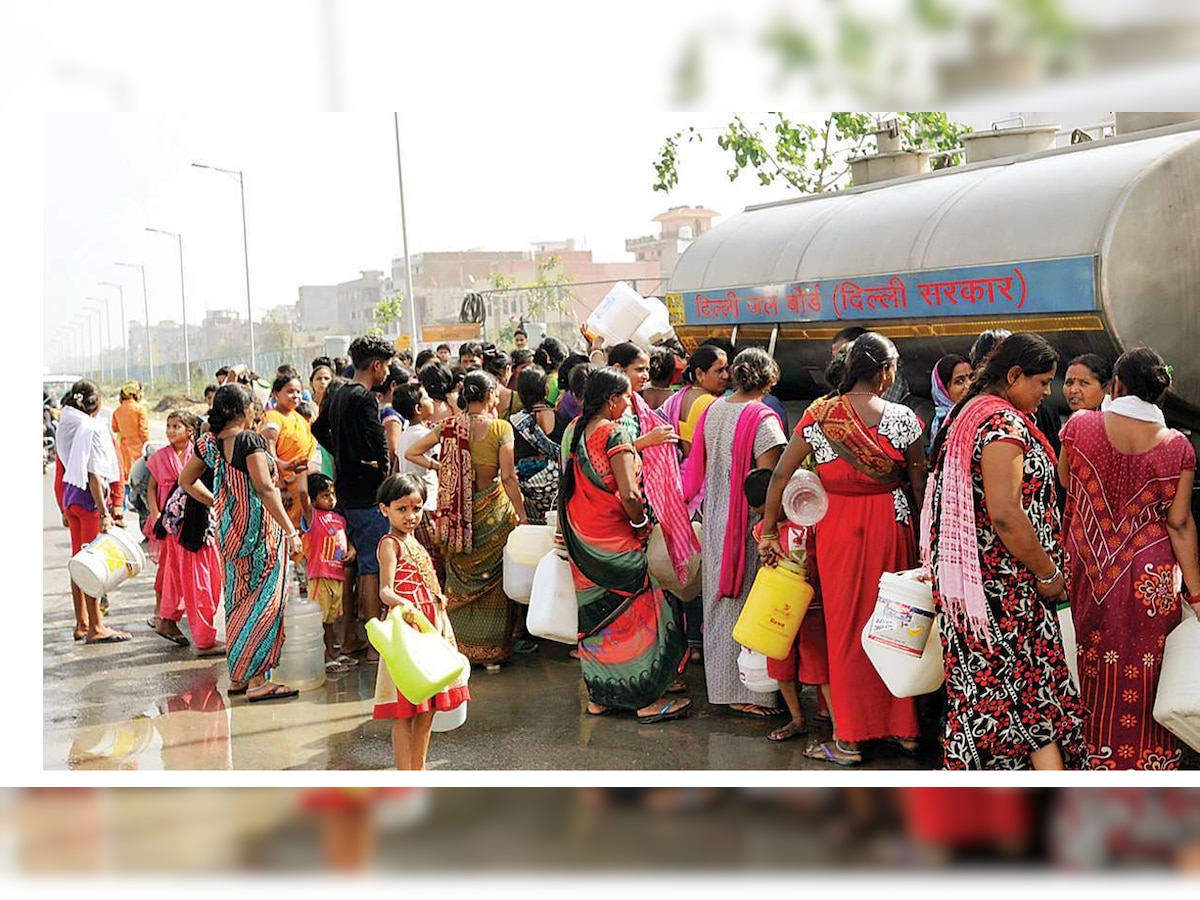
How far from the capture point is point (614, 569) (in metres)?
5.80

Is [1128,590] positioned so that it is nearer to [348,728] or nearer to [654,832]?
[654,832]

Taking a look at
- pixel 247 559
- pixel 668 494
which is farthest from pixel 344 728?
pixel 668 494

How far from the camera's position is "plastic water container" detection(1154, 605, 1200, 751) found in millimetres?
4344

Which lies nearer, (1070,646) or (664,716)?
(1070,646)

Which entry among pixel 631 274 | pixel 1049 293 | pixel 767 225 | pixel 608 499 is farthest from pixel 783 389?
pixel 631 274

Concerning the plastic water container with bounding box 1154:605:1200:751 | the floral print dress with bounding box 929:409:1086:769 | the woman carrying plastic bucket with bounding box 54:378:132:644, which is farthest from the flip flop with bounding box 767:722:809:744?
the woman carrying plastic bucket with bounding box 54:378:132:644

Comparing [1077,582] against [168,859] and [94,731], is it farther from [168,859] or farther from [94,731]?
[94,731]

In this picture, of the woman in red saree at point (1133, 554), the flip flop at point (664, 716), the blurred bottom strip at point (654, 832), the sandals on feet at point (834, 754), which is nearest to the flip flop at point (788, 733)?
the sandals on feet at point (834, 754)

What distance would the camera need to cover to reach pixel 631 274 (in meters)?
73.0

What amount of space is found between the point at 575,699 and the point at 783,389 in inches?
130

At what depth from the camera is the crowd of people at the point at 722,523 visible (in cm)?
438

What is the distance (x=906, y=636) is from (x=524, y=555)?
2277 millimetres

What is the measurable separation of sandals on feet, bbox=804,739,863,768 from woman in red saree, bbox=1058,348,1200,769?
0.87 meters

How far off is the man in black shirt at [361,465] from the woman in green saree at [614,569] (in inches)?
64.4
